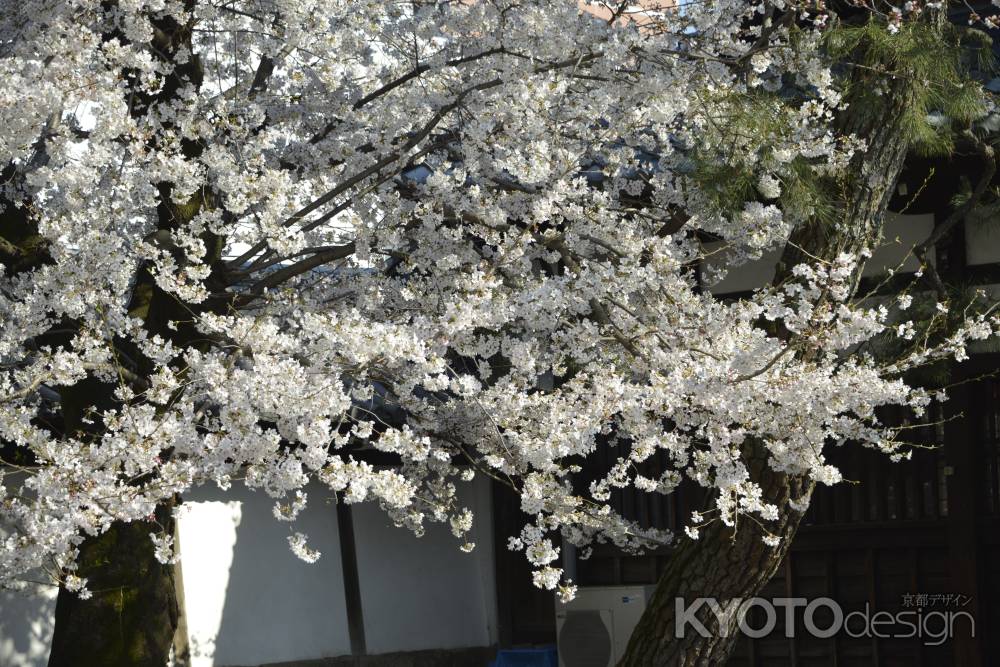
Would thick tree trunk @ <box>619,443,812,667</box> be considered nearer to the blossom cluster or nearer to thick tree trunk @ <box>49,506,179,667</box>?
the blossom cluster

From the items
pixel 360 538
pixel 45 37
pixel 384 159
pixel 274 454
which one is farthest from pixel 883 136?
pixel 360 538

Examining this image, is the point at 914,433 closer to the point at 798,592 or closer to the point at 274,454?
the point at 798,592

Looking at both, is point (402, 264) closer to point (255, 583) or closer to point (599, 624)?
point (255, 583)

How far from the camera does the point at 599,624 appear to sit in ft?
29.6

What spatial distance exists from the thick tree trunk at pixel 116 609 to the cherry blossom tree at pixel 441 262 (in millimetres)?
13

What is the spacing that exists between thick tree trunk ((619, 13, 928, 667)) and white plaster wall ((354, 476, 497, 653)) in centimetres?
423

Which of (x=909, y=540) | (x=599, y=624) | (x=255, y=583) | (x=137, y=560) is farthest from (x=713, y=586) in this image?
(x=255, y=583)

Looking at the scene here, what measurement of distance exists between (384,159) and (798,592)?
4.83m

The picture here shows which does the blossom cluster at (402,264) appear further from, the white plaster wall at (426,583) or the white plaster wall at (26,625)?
the white plaster wall at (426,583)

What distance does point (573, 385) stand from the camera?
5.05m

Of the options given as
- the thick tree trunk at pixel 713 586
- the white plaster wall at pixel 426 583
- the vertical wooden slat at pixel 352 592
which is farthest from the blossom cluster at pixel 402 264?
the white plaster wall at pixel 426 583

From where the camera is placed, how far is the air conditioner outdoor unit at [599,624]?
29.5 ft

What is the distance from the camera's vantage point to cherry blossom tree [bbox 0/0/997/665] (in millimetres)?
4551

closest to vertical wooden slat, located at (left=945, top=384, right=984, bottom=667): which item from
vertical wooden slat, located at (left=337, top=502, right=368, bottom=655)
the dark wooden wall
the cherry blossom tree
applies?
the dark wooden wall
